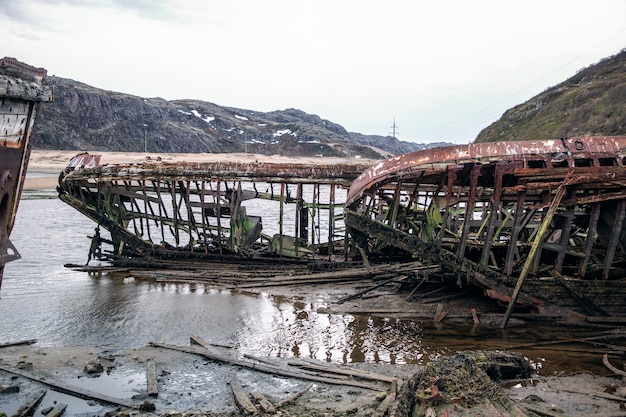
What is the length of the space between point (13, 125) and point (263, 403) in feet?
14.1

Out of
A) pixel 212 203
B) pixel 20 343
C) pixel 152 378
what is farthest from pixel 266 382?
pixel 212 203

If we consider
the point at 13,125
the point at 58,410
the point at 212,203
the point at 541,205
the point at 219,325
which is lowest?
the point at 219,325

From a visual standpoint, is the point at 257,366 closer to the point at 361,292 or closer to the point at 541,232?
the point at 361,292

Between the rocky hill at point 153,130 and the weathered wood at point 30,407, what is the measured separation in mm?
65173

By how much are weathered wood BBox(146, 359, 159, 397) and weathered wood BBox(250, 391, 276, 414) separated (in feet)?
4.25

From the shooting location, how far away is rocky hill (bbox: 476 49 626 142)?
127 ft

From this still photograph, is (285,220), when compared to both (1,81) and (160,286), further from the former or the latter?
(1,81)

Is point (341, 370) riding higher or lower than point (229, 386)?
higher

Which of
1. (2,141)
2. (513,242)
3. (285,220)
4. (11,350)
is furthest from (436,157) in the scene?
(285,220)

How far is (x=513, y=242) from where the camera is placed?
408 inches

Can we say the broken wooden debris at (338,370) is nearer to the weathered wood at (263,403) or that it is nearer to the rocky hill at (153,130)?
the weathered wood at (263,403)

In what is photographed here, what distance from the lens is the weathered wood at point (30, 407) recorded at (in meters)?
6.30

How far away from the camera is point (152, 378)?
7.64 m

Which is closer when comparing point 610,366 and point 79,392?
point 79,392
